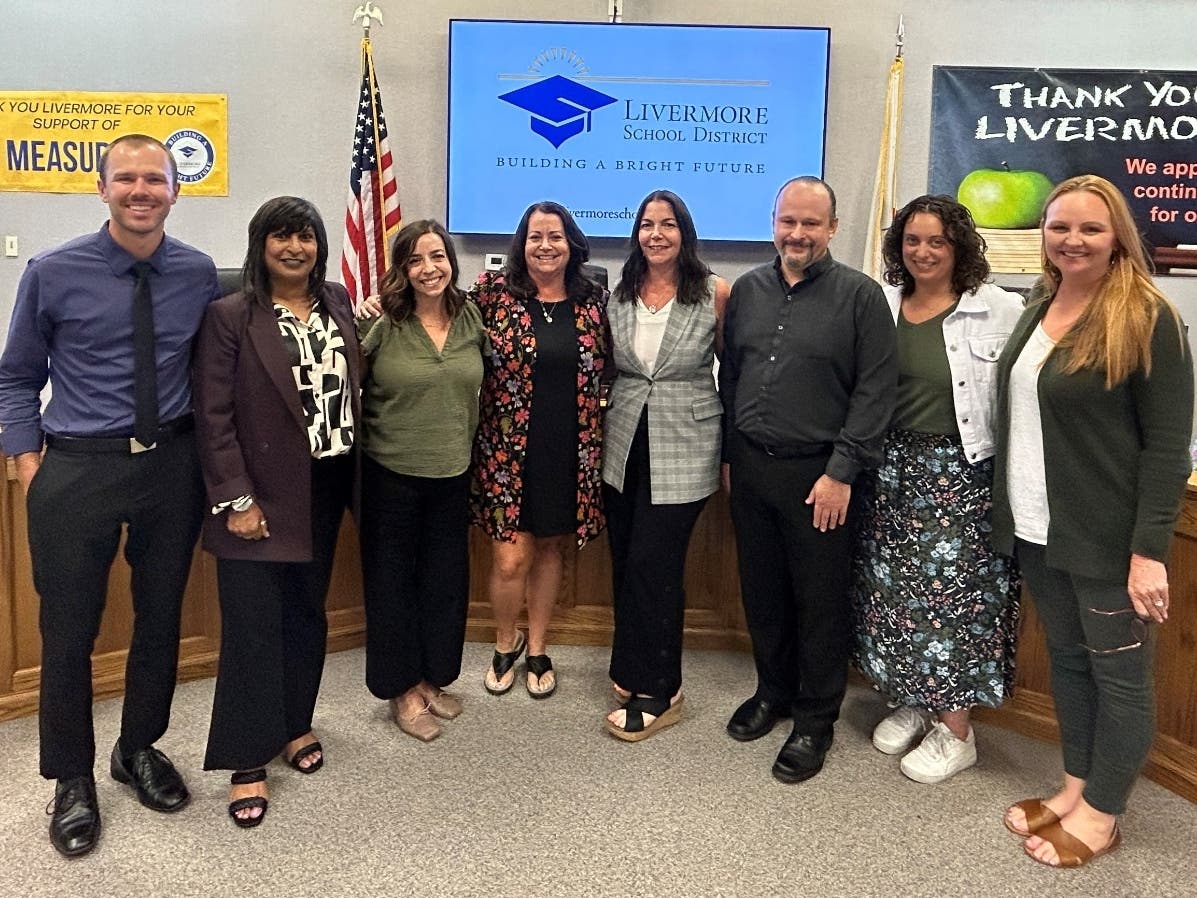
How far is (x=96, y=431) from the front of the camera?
6.17ft

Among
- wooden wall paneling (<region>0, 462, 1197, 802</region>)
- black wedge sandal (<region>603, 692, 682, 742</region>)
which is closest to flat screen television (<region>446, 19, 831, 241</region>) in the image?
wooden wall paneling (<region>0, 462, 1197, 802</region>)

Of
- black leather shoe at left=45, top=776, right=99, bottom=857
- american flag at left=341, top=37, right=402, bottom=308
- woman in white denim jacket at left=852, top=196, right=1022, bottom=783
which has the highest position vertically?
american flag at left=341, top=37, right=402, bottom=308

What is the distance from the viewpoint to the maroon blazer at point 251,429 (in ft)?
6.35

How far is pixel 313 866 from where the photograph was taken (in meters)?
1.94

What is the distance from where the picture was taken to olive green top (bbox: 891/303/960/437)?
2143 mm

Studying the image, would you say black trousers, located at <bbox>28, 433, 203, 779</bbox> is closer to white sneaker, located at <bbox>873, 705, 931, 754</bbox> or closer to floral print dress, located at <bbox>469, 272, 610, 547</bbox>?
floral print dress, located at <bbox>469, 272, 610, 547</bbox>

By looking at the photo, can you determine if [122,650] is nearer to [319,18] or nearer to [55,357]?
[55,357]

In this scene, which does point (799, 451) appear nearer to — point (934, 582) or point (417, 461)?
point (934, 582)

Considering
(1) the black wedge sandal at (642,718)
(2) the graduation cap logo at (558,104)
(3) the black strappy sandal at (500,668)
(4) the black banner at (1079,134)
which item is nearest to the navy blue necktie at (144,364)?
(3) the black strappy sandal at (500,668)

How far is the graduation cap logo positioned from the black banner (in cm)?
162

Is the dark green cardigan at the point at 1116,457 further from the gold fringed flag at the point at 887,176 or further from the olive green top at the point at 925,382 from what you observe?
the gold fringed flag at the point at 887,176

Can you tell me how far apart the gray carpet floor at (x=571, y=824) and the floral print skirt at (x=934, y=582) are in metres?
0.28

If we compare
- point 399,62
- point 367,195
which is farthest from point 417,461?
point 399,62

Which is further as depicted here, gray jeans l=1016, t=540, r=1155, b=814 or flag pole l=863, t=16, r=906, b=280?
flag pole l=863, t=16, r=906, b=280
